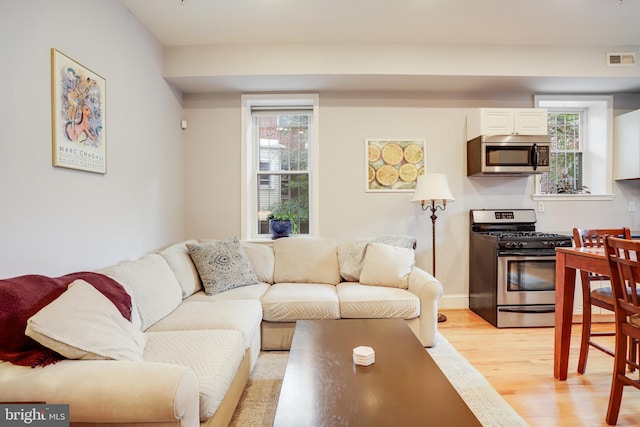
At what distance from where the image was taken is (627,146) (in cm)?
372

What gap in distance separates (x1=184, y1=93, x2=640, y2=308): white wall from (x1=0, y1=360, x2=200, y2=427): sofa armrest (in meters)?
2.66

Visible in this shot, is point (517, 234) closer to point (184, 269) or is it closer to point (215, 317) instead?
point (215, 317)

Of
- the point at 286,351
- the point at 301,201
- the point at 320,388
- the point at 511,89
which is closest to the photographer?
the point at 320,388

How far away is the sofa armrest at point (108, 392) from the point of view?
1.12 meters

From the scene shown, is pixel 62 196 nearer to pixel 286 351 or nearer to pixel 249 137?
pixel 286 351

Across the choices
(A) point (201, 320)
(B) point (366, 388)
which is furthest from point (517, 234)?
(A) point (201, 320)

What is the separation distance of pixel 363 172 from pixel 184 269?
2189mm

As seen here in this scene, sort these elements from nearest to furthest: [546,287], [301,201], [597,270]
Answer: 1. [597,270]
2. [546,287]
3. [301,201]

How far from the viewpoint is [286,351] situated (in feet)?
8.84

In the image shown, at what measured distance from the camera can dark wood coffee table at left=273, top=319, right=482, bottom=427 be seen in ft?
3.81

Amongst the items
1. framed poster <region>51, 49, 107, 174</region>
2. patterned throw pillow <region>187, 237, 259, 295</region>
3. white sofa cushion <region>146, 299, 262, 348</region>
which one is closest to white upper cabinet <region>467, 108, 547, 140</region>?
patterned throw pillow <region>187, 237, 259, 295</region>

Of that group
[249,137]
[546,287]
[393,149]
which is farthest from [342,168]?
[546,287]

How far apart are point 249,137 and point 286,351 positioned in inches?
95.5

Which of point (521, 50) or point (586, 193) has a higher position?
point (521, 50)
